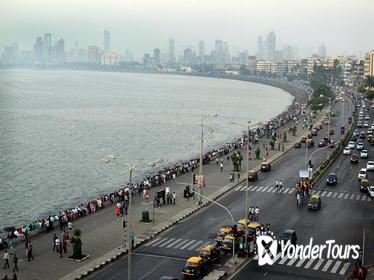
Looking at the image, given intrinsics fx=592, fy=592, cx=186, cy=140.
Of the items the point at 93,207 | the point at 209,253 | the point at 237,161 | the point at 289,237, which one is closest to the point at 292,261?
the point at 289,237

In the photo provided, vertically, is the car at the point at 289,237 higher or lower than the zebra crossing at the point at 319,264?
higher

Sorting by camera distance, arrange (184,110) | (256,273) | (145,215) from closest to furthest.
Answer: (256,273) → (145,215) → (184,110)

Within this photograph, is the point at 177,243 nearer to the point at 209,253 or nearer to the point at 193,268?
the point at 209,253

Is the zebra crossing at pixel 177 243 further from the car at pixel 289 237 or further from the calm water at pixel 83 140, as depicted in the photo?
the calm water at pixel 83 140

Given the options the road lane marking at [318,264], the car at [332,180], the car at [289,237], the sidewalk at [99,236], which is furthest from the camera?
the car at [332,180]

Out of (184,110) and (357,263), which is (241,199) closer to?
(357,263)

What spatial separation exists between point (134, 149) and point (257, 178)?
3758cm

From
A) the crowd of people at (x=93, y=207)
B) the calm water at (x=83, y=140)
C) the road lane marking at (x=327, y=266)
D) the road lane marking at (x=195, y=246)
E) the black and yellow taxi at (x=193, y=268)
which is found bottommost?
the calm water at (x=83, y=140)

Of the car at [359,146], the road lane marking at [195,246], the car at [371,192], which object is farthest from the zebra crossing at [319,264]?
the car at [359,146]

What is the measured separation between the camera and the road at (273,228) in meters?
30.4

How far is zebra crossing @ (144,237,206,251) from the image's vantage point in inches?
1358

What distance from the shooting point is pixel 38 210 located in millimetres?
52375

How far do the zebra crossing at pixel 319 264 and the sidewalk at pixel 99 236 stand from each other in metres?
9.04

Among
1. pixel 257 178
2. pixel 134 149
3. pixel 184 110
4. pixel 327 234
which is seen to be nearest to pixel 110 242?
pixel 327 234
